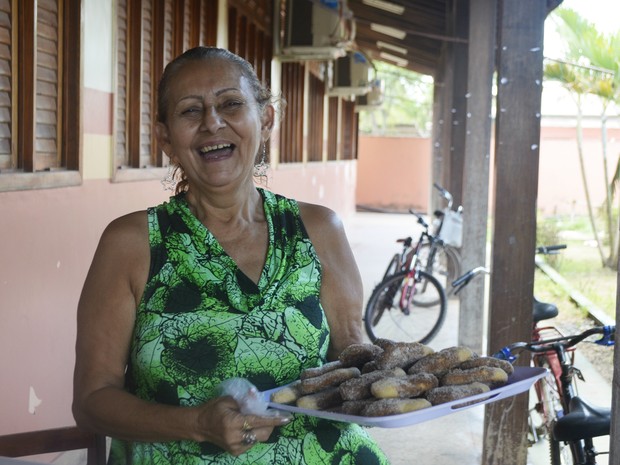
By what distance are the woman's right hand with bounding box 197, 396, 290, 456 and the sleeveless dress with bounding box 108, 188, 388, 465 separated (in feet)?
0.59

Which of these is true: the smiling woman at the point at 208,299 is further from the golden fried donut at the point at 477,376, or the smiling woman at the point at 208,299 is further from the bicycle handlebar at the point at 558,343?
the bicycle handlebar at the point at 558,343

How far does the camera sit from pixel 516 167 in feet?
13.3

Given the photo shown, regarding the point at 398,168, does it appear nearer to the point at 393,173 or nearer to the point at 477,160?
the point at 393,173

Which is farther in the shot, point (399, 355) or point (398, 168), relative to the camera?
point (398, 168)

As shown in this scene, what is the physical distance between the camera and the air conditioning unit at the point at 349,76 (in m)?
14.8

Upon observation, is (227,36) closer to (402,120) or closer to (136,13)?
(136,13)

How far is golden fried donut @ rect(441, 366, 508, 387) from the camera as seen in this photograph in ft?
6.18

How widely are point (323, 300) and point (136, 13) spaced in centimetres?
367

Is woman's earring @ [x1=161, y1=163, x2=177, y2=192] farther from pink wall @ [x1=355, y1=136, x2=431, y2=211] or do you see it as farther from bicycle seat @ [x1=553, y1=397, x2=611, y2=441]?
pink wall @ [x1=355, y1=136, x2=431, y2=211]

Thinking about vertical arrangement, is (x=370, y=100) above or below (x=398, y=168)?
above

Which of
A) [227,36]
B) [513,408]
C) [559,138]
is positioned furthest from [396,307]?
[559,138]

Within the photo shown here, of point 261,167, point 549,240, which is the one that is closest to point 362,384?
point 261,167

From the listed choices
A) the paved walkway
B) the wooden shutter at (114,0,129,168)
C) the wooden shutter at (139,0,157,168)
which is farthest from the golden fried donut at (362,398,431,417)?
the wooden shutter at (139,0,157,168)

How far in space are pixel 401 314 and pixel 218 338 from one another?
6095mm
